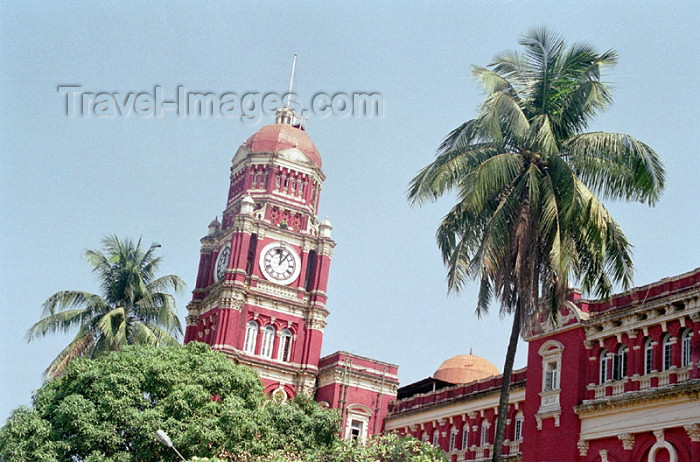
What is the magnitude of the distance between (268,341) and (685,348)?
2935 cm

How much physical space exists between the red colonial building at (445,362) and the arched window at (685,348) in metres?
0.03

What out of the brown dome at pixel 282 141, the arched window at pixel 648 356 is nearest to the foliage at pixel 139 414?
the arched window at pixel 648 356

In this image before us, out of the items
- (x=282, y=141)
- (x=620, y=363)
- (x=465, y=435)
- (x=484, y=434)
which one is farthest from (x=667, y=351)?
(x=282, y=141)

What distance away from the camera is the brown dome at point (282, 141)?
5891cm

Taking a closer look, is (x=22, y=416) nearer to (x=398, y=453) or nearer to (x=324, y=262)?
(x=398, y=453)

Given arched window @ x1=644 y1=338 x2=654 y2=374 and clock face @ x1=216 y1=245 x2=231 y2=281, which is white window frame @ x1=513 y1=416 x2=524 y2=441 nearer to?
arched window @ x1=644 y1=338 x2=654 y2=374

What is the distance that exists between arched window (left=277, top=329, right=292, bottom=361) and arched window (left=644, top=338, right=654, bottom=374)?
88.9ft

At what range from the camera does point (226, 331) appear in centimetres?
5266

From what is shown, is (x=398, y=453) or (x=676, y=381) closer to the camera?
(x=398, y=453)

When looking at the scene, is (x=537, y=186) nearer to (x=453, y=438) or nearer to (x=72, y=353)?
(x=72, y=353)

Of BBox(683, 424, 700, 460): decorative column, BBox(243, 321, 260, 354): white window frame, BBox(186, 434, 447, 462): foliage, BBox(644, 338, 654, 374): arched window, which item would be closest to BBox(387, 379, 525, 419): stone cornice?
BBox(644, 338, 654, 374): arched window

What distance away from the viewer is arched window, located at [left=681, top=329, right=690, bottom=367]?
97.2 ft

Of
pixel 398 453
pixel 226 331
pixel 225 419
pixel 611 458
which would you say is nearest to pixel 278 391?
pixel 226 331

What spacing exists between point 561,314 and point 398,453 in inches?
564
